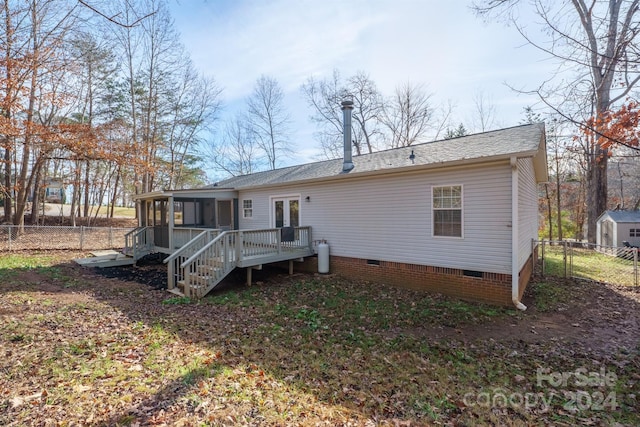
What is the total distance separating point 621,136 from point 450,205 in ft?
11.0

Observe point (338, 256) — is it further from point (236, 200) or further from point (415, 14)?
point (415, 14)

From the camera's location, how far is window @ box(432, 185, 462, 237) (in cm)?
709

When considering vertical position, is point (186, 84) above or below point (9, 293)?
above

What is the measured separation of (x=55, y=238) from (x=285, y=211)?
11635mm

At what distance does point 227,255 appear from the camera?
25.7 feet

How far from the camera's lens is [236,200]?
12.5 m

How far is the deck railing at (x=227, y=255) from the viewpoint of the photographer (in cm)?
744

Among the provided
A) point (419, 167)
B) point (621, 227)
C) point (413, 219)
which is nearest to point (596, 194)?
point (621, 227)

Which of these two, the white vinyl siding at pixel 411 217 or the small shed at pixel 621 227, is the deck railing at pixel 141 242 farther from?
the small shed at pixel 621 227

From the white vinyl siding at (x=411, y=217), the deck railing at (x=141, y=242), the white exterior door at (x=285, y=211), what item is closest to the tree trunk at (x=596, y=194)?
the white vinyl siding at (x=411, y=217)

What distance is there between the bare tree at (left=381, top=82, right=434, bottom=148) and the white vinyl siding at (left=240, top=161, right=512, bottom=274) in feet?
57.2

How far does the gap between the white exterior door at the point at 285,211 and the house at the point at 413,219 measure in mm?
37

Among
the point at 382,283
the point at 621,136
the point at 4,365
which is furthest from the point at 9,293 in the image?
the point at 621,136

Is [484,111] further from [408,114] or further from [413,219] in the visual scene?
[413,219]
